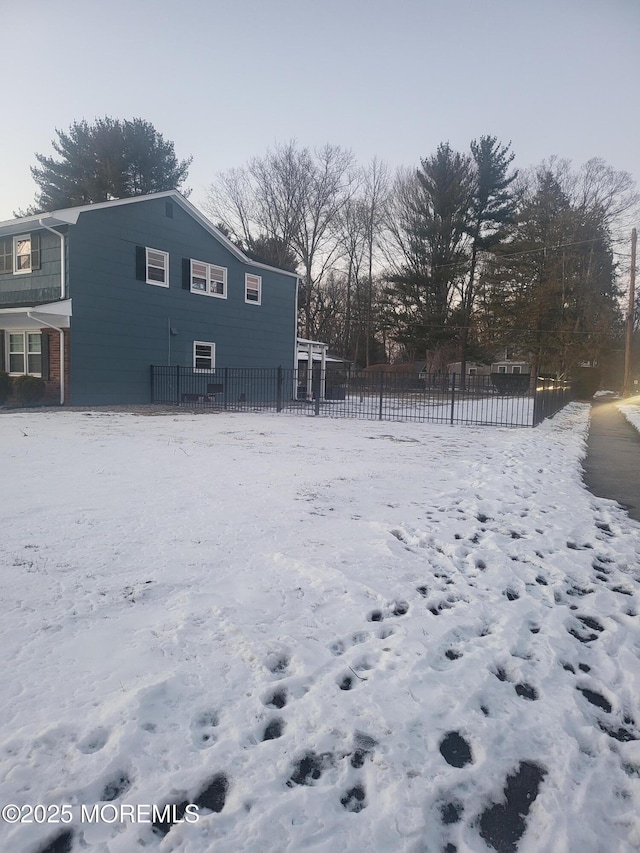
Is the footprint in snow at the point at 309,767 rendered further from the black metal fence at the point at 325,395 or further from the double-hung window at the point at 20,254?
the double-hung window at the point at 20,254

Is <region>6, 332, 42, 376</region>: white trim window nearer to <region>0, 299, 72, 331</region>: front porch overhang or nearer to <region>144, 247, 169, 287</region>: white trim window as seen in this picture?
<region>0, 299, 72, 331</region>: front porch overhang

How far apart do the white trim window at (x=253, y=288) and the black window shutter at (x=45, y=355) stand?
7.80 meters

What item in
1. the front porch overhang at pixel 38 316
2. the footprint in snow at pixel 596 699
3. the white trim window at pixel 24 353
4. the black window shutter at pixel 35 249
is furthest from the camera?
the white trim window at pixel 24 353

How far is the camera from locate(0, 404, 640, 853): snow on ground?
4.95ft

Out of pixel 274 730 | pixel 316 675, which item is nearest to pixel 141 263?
pixel 316 675

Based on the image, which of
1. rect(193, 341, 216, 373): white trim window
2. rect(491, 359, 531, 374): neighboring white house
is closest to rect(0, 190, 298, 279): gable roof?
rect(193, 341, 216, 373): white trim window

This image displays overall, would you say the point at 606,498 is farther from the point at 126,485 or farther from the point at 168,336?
the point at 168,336

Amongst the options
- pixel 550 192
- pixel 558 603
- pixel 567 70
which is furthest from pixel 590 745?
Result: pixel 550 192

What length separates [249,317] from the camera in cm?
2042

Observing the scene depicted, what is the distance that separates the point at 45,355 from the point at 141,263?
4200 mm

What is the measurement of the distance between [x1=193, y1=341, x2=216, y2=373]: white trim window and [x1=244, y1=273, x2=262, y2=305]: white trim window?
2.73 meters

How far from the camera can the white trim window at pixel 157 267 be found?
16703 millimetres

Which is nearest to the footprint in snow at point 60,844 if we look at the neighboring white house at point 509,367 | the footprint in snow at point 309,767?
the footprint in snow at point 309,767

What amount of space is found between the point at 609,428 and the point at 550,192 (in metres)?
26.7
